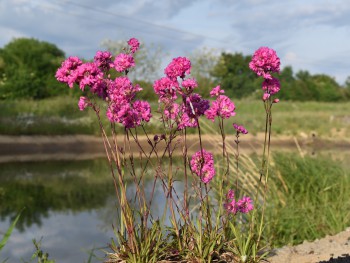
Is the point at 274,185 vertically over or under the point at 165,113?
under

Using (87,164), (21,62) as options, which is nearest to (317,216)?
(87,164)

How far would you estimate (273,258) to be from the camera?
3.92 metres

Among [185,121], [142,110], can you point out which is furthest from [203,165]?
[142,110]

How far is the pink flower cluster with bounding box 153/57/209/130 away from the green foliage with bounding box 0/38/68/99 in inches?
963

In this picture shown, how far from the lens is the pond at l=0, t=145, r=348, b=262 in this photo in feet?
20.2

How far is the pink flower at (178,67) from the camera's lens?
3137 millimetres

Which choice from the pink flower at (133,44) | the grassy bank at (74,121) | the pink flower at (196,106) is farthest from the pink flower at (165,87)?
the grassy bank at (74,121)

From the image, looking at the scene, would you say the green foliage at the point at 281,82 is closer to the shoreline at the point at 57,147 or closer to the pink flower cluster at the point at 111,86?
the shoreline at the point at 57,147

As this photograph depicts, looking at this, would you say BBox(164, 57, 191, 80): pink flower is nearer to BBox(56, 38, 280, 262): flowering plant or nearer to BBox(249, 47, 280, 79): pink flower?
BBox(56, 38, 280, 262): flowering plant

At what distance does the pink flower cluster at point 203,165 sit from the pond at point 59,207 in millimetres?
1080

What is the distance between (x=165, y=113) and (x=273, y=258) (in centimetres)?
148

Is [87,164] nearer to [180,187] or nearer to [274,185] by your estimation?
[180,187]

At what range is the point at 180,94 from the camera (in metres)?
3.21

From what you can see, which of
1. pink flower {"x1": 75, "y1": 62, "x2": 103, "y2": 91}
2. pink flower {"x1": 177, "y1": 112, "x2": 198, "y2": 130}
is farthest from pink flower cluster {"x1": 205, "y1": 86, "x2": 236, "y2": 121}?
pink flower {"x1": 75, "y1": 62, "x2": 103, "y2": 91}
